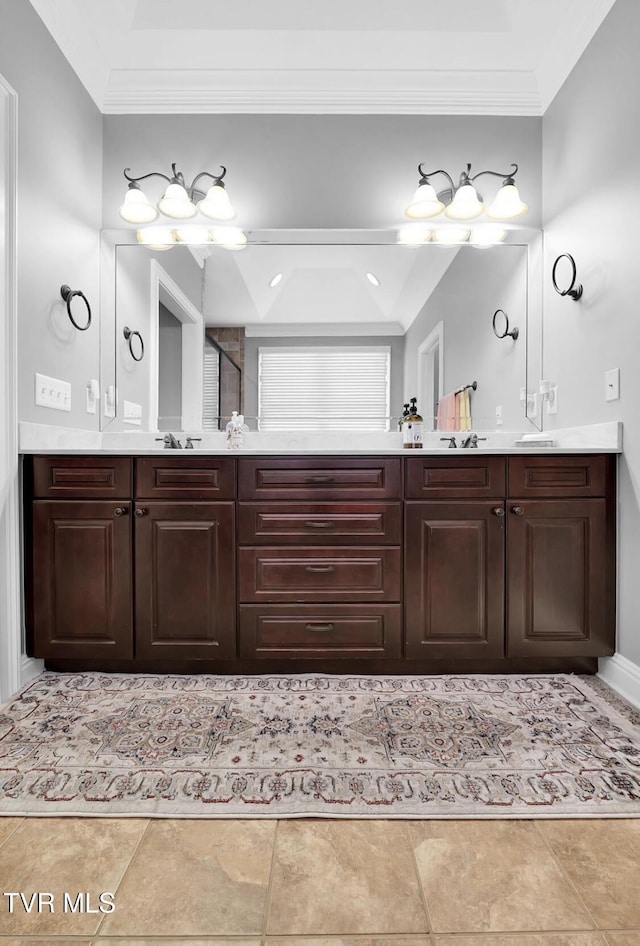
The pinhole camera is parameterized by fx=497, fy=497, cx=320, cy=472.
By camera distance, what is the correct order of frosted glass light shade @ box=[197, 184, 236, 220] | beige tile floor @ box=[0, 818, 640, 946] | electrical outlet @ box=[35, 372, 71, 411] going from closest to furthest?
beige tile floor @ box=[0, 818, 640, 946], electrical outlet @ box=[35, 372, 71, 411], frosted glass light shade @ box=[197, 184, 236, 220]

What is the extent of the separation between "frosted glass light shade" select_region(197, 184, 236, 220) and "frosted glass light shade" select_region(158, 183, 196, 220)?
0.06 meters

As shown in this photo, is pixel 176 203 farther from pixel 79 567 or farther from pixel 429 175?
pixel 79 567

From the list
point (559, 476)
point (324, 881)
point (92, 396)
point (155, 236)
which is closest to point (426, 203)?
point (155, 236)

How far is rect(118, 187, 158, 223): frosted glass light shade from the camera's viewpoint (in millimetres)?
2346

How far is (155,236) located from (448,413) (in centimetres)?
169

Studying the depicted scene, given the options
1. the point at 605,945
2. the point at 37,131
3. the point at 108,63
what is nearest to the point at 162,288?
the point at 37,131

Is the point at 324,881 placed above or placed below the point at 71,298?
below

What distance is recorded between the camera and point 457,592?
6.16 feet

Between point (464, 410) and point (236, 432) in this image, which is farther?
point (464, 410)

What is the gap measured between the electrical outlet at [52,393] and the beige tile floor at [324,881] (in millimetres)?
1445

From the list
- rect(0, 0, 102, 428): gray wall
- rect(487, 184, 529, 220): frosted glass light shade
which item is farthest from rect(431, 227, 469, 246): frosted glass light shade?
rect(0, 0, 102, 428): gray wall

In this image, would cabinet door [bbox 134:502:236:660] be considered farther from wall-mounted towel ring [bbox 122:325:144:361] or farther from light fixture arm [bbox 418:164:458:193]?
light fixture arm [bbox 418:164:458:193]

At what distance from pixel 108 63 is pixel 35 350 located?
1.48 m

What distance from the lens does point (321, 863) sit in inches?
40.3
